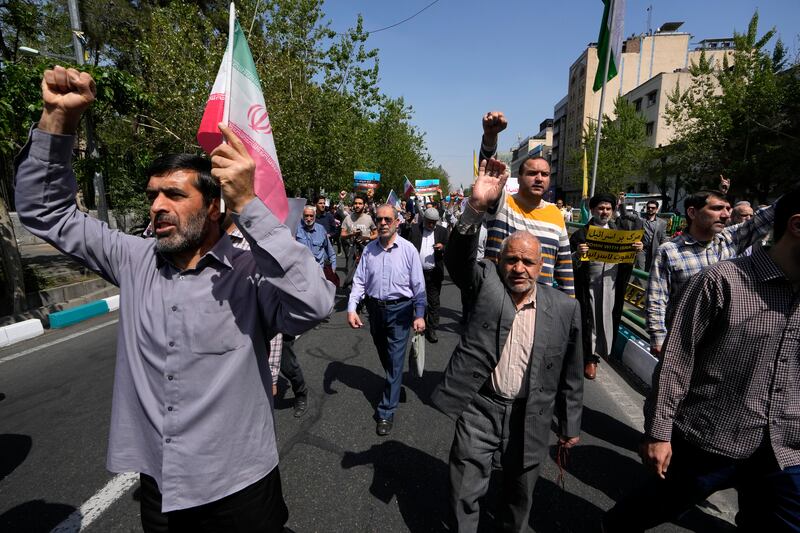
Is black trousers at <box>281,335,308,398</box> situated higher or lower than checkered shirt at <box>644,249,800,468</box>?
lower

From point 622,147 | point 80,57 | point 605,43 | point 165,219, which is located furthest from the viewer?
point 622,147

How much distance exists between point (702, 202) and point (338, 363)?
157 inches

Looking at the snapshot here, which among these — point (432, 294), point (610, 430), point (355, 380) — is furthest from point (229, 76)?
point (432, 294)

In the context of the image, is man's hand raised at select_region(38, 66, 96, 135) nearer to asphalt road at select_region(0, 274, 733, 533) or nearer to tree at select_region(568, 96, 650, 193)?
asphalt road at select_region(0, 274, 733, 533)

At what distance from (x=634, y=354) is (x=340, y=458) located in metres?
3.84

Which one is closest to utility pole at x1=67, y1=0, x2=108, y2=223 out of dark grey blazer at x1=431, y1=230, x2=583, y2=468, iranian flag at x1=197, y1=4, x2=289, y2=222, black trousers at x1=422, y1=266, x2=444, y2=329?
black trousers at x1=422, y1=266, x2=444, y2=329

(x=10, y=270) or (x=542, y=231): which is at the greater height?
(x=542, y=231)

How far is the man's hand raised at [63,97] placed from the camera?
1.41 metres

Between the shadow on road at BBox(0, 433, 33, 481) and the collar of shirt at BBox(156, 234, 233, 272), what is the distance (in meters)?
2.72

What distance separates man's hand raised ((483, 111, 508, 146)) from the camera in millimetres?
2281

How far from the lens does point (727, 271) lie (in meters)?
1.85

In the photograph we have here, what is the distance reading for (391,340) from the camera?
3869mm

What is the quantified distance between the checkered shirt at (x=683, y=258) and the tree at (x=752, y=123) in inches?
752

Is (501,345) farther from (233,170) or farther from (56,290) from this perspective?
(56,290)
